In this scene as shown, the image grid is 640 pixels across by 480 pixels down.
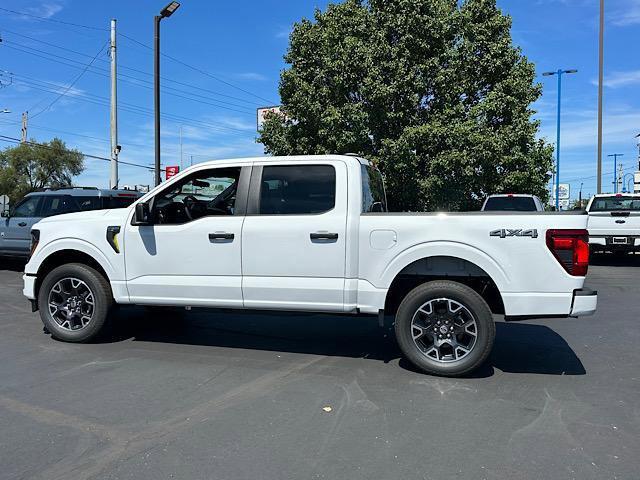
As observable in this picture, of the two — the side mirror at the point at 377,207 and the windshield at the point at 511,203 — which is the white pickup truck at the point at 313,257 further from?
the windshield at the point at 511,203

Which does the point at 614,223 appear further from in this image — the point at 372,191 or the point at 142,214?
the point at 142,214

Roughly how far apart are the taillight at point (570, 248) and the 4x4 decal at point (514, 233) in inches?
5.1

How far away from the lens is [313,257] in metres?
5.28

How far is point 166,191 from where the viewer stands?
5891mm

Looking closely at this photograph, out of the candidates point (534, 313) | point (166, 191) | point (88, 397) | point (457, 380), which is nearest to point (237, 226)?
point (166, 191)

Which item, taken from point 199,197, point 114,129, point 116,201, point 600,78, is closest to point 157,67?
point 116,201

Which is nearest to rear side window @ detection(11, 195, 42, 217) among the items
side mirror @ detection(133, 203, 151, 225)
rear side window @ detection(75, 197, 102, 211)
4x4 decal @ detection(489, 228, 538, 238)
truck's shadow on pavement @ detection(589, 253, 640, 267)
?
rear side window @ detection(75, 197, 102, 211)

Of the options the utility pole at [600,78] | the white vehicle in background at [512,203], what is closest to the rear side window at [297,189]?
the white vehicle in background at [512,203]

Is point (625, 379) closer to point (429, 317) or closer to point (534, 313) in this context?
point (534, 313)

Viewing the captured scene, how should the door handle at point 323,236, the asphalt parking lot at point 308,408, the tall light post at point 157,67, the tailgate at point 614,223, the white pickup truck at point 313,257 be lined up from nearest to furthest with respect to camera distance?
the asphalt parking lot at point 308,408 → the white pickup truck at point 313,257 → the door handle at point 323,236 → the tailgate at point 614,223 → the tall light post at point 157,67

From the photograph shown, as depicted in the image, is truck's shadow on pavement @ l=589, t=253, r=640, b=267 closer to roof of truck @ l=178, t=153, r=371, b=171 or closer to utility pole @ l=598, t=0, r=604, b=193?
utility pole @ l=598, t=0, r=604, b=193

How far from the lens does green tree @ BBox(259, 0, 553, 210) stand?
17.6 meters

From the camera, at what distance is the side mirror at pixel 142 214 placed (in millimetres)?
5660

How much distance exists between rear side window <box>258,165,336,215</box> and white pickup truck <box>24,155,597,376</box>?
1 cm
